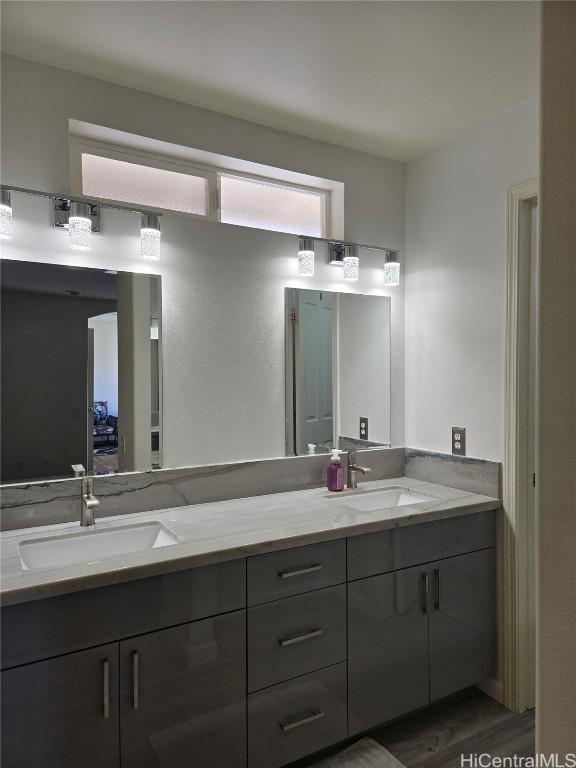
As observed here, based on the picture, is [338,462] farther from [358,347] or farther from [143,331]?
[143,331]

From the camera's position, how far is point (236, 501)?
216 cm

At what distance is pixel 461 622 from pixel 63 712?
153cm

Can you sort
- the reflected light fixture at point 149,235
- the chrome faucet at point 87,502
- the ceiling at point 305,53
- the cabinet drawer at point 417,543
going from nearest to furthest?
the ceiling at point 305,53 → the chrome faucet at point 87,502 → the cabinet drawer at point 417,543 → the reflected light fixture at point 149,235

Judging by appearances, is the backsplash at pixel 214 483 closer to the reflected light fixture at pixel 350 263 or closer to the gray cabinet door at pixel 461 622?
the gray cabinet door at pixel 461 622

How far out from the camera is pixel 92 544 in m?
1.75

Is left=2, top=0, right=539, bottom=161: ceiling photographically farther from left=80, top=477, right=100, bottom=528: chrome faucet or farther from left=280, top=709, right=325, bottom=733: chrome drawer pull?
left=280, top=709, right=325, bottom=733: chrome drawer pull

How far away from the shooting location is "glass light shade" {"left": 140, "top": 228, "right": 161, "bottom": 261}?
1981mm

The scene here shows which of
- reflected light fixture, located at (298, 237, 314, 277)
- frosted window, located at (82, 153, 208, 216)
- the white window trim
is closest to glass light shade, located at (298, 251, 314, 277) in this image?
reflected light fixture, located at (298, 237, 314, 277)

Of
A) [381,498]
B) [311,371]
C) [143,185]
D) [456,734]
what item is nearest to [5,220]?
[143,185]

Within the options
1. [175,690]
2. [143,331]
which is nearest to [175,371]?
[143,331]

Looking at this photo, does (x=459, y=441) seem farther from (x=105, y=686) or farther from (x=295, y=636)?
(x=105, y=686)

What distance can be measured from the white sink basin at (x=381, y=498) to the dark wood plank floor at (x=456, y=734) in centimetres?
85

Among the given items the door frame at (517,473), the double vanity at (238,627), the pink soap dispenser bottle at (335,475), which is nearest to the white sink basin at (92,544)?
the double vanity at (238,627)

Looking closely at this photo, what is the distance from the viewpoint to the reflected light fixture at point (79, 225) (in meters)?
1.83
